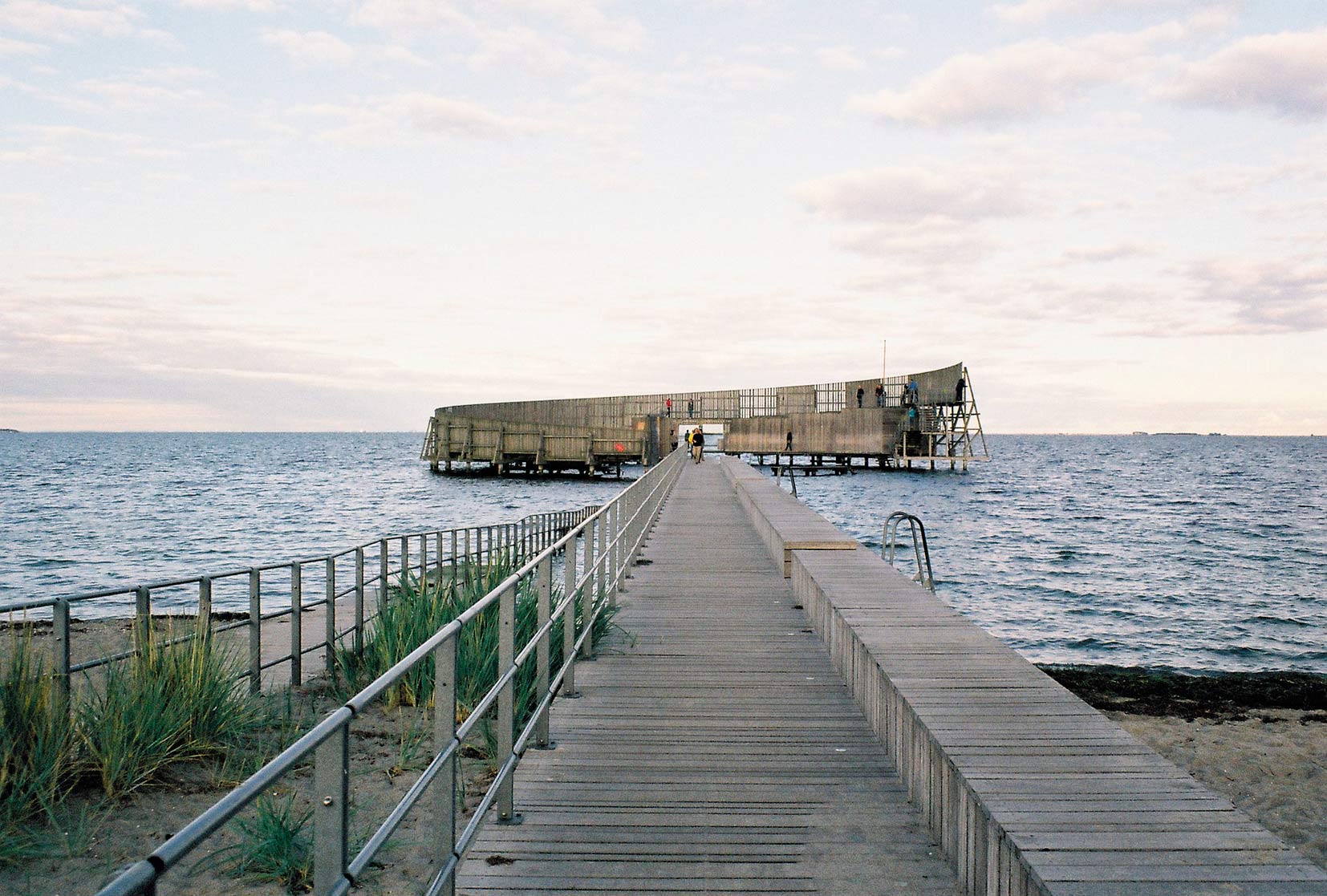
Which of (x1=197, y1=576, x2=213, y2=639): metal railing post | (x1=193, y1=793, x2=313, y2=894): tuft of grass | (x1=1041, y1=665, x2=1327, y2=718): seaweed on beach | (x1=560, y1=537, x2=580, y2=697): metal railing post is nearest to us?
(x1=193, y1=793, x2=313, y2=894): tuft of grass

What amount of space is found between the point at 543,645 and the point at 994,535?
3255 centimetres

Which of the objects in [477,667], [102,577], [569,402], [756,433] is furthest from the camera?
[569,402]

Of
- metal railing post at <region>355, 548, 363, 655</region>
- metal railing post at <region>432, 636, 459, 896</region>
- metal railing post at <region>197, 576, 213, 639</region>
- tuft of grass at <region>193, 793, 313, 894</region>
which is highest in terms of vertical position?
metal railing post at <region>432, 636, 459, 896</region>

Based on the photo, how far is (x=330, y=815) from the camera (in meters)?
2.19

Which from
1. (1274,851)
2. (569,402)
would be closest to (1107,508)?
(569,402)

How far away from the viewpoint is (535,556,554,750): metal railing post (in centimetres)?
512

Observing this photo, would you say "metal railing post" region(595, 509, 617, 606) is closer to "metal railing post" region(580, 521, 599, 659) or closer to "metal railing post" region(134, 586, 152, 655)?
"metal railing post" region(580, 521, 599, 659)

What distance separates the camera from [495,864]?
3.96m

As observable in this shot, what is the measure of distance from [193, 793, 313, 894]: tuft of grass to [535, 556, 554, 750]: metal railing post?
4.24 ft

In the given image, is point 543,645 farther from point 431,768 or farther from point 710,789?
point 431,768

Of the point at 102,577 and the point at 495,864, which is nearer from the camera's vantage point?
the point at 495,864

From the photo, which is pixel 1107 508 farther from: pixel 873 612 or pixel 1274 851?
pixel 1274 851

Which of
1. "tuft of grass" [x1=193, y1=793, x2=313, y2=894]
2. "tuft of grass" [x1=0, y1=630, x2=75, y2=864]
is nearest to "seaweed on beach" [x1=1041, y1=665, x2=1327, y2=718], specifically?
"tuft of grass" [x1=193, y1=793, x2=313, y2=894]

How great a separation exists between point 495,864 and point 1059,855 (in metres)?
2.21
